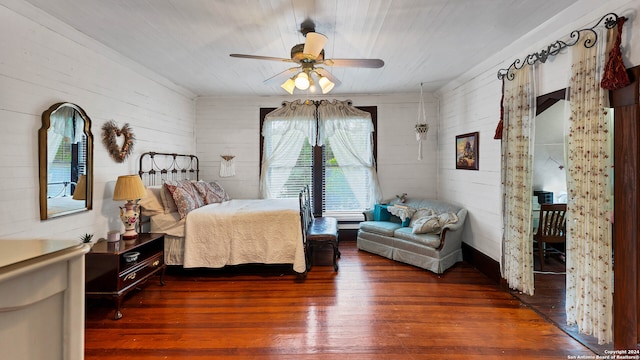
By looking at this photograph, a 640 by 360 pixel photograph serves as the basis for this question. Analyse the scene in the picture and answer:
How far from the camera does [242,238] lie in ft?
11.9

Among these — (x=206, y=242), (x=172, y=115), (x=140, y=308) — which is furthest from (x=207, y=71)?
(x=140, y=308)

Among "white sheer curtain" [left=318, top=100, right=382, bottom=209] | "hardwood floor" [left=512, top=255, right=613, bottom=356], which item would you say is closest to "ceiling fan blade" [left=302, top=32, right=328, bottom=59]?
"white sheer curtain" [left=318, top=100, right=382, bottom=209]

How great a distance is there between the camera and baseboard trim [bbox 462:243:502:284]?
137 inches

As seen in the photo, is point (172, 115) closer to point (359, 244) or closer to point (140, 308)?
point (140, 308)

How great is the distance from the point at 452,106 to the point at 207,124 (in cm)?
423

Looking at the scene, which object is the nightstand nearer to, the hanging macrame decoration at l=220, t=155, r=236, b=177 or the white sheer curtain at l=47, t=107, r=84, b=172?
the white sheer curtain at l=47, t=107, r=84, b=172

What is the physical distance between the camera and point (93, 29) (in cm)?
271

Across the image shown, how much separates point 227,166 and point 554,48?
473cm

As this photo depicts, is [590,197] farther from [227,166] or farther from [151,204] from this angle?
[227,166]

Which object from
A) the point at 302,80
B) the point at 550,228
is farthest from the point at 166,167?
the point at 550,228

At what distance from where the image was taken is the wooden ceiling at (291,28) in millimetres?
2320

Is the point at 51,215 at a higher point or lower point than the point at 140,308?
higher

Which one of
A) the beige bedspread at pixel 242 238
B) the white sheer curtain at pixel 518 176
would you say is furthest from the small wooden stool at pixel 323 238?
the white sheer curtain at pixel 518 176

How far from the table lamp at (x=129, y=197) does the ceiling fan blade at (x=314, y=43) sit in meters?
2.28
